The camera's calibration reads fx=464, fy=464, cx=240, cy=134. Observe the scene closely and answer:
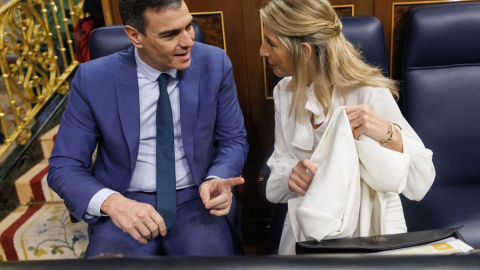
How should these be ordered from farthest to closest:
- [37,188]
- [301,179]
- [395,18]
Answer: [37,188] < [395,18] < [301,179]

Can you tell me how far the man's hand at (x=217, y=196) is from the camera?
1451mm

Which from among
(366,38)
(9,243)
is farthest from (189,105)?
(9,243)

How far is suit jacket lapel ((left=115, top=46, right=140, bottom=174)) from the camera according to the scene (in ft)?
5.29

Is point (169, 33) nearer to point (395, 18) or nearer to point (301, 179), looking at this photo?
point (301, 179)

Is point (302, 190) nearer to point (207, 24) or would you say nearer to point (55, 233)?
point (207, 24)


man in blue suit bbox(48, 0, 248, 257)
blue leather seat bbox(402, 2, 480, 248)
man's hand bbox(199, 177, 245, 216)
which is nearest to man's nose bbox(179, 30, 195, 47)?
man in blue suit bbox(48, 0, 248, 257)

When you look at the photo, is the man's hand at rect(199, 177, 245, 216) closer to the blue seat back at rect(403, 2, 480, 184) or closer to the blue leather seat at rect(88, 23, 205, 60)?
the blue leather seat at rect(88, 23, 205, 60)

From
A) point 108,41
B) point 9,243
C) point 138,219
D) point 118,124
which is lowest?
point 9,243

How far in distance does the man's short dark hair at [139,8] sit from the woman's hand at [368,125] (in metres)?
0.66

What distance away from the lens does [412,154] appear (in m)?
1.35

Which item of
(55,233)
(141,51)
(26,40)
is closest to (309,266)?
(141,51)

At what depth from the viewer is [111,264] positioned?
0.55 meters

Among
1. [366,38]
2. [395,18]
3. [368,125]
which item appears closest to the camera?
[368,125]

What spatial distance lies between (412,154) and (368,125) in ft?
0.63
